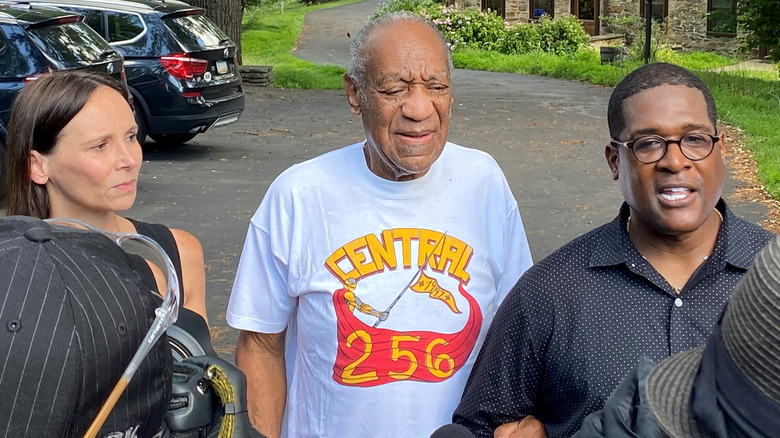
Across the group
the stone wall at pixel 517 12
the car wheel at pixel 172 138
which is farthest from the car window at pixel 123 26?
the stone wall at pixel 517 12

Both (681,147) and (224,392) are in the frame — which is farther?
(681,147)

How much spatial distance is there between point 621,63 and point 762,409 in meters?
24.0

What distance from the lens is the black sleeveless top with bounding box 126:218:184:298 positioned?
3.00 m

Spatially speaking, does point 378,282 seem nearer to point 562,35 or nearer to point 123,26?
point 123,26

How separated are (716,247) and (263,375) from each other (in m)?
1.36

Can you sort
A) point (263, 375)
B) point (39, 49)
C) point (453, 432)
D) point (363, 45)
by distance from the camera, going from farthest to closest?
point (39, 49) → point (263, 375) → point (363, 45) → point (453, 432)

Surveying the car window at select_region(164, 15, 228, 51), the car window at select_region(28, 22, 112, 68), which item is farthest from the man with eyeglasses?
the car window at select_region(164, 15, 228, 51)

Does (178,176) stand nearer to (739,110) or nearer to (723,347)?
(739,110)

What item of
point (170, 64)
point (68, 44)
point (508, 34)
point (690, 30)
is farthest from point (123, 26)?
point (690, 30)

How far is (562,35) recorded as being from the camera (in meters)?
31.1

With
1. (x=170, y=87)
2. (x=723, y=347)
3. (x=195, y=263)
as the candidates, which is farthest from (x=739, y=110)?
(x=723, y=347)

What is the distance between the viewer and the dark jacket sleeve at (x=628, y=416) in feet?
5.08

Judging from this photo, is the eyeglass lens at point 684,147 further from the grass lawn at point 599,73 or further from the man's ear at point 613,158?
the grass lawn at point 599,73

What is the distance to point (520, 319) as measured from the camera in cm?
248
